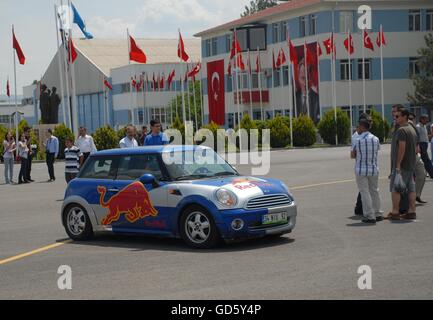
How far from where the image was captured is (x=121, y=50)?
110438 mm

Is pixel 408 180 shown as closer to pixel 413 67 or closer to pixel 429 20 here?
pixel 413 67

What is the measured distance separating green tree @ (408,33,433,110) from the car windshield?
52226 millimetres

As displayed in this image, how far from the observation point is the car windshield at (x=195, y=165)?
12.6 meters

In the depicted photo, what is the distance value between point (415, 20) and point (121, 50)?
52376mm

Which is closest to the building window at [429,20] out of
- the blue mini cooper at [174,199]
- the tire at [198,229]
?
the blue mini cooper at [174,199]

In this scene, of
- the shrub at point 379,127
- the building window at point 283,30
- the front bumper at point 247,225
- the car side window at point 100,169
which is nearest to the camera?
the front bumper at point 247,225

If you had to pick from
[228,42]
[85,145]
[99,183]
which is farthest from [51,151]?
[228,42]

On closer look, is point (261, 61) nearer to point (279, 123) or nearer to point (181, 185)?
point (279, 123)

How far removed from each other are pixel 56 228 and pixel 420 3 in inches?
2188

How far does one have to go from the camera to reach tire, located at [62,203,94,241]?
13.4 metres

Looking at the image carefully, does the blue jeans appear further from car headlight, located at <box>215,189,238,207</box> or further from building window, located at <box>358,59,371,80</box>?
building window, located at <box>358,59,371,80</box>

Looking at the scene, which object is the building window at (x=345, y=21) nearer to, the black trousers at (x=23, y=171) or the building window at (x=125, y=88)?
the building window at (x=125, y=88)

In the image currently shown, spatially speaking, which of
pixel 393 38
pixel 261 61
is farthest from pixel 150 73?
pixel 393 38

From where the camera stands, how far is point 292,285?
29.1ft
